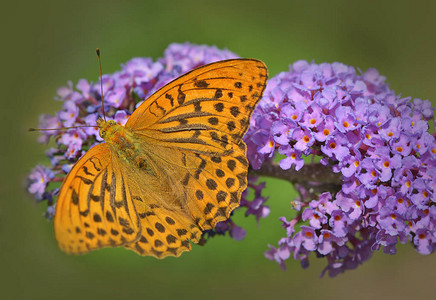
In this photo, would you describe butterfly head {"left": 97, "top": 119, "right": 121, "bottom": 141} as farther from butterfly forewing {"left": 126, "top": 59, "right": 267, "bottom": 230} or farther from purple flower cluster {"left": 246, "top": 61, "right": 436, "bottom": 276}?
purple flower cluster {"left": 246, "top": 61, "right": 436, "bottom": 276}

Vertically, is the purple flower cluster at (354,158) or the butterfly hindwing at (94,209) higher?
the purple flower cluster at (354,158)

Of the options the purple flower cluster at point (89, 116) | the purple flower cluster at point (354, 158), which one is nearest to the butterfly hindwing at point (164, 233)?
the purple flower cluster at point (89, 116)

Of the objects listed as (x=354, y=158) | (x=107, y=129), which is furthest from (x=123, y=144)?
(x=354, y=158)

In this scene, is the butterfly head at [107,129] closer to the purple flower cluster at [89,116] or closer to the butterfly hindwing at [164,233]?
the purple flower cluster at [89,116]

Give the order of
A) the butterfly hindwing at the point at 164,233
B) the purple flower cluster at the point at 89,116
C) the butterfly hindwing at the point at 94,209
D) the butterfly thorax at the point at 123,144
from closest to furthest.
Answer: the butterfly hindwing at the point at 94,209 → the butterfly hindwing at the point at 164,233 → the butterfly thorax at the point at 123,144 → the purple flower cluster at the point at 89,116

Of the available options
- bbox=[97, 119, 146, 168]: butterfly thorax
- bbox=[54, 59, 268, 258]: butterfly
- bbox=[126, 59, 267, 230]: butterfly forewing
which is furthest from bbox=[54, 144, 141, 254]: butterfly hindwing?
bbox=[126, 59, 267, 230]: butterfly forewing

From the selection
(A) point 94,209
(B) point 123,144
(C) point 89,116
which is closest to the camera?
(A) point 94,209

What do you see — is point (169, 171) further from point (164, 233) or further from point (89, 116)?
point (89, 116)
